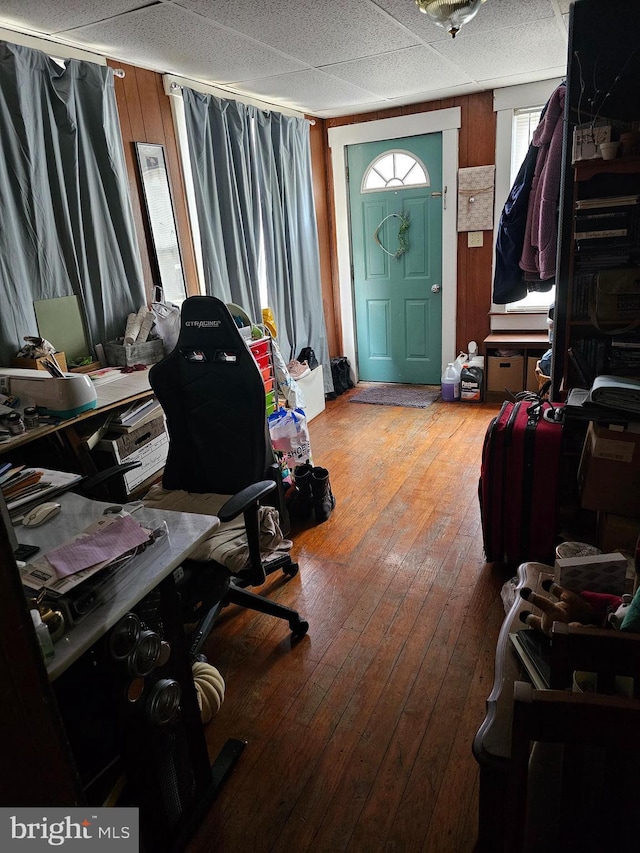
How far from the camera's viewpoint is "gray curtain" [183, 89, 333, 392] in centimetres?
351

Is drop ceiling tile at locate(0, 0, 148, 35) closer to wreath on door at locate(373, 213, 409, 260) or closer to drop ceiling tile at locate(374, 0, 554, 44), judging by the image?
drop ceiling tile at locate(374, 0, 554, 44)

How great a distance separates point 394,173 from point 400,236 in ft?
1.76

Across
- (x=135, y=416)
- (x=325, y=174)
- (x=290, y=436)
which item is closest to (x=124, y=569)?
(x=135, y=416)

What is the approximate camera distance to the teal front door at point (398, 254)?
4.72 metres

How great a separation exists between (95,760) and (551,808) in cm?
100

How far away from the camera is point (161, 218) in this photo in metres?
Result: 3.27

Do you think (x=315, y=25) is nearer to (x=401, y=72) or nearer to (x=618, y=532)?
(x=401, y=72)

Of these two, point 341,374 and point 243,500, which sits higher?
point 243,500

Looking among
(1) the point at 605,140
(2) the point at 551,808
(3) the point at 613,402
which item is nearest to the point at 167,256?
(1) the point at 605,140

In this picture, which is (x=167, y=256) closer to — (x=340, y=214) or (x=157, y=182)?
(x=157, y=182)

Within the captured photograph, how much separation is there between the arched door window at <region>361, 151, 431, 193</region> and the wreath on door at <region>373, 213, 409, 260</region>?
0.25 m

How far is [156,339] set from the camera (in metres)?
2.97

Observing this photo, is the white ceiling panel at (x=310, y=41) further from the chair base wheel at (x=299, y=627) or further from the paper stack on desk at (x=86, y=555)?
the chair base wheel at (x=299, y=627)

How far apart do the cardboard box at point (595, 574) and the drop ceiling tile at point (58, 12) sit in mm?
2583
